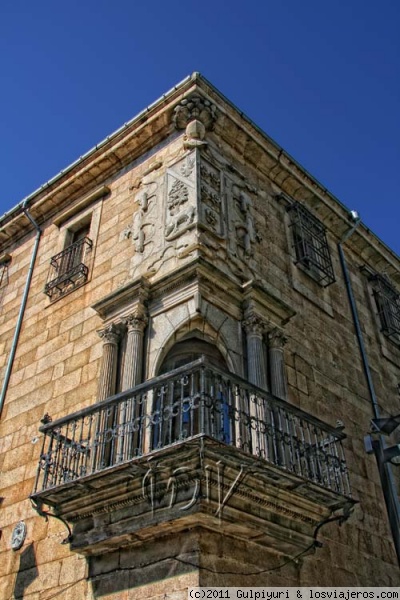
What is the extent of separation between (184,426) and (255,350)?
1.40 m

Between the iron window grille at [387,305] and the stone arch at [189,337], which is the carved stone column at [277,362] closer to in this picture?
the stone arch at [189,337]

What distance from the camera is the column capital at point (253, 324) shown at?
8.05 meters

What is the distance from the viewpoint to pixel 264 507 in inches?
246

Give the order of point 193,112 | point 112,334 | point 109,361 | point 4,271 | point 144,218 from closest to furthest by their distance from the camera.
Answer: point 109,361 → point 112,334 → point 144,218 → point 193,112 → point 4,271

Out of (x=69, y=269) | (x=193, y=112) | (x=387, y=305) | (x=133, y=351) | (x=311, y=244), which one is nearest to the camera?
(x=133, y=351)

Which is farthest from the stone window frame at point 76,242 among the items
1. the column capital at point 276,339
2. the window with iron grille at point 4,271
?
the column capital at point 276,339

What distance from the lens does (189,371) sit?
240 inches

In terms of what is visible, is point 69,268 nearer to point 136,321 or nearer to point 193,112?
point 136,321

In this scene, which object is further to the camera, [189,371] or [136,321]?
[136,321]

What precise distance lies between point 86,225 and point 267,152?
11.5ft

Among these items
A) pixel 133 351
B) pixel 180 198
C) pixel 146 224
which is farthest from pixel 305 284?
pixel 133 351

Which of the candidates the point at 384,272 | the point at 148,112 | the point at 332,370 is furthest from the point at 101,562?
the point at 384,272

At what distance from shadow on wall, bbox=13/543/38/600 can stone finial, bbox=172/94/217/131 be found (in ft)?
21.9

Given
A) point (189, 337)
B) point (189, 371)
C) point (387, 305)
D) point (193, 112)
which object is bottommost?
point (189, 371)
